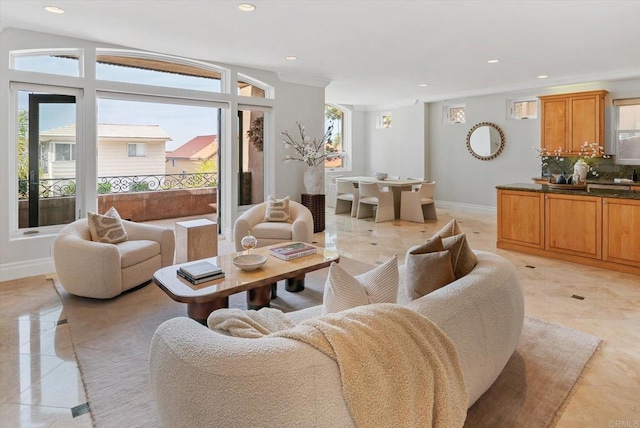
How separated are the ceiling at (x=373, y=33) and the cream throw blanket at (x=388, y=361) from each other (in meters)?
3.11

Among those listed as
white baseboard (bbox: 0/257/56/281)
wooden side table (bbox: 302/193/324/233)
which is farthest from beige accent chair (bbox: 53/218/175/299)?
wooden side table (bbox: 302/193/324/233)

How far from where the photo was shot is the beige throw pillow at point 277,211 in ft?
16.6

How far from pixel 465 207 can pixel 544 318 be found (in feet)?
20.8

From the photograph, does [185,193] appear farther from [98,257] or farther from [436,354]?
[436,354]

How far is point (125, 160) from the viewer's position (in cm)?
778

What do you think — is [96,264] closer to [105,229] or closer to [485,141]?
[105,229]

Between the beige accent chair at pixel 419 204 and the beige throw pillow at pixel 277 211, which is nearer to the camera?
the beige throw pillow at pixel 277 211

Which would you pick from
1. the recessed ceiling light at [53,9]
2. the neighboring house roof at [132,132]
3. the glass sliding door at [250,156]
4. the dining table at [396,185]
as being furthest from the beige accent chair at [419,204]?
the recessed ceiling light at [53,9]

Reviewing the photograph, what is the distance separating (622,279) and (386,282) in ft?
12.3

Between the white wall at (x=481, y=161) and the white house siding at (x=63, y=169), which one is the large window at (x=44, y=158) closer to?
the white house siding at (x=63, y=169)

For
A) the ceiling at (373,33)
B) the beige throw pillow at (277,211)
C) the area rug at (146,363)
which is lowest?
the area rug at (146,363)

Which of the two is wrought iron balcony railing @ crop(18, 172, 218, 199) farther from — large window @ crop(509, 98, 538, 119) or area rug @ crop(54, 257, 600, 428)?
large window @ crop(509, 98, 538, 119)

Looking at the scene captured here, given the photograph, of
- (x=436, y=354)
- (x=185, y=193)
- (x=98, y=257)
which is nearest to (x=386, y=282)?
(x=436, y=354)

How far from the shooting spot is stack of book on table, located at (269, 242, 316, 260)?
3447mm
